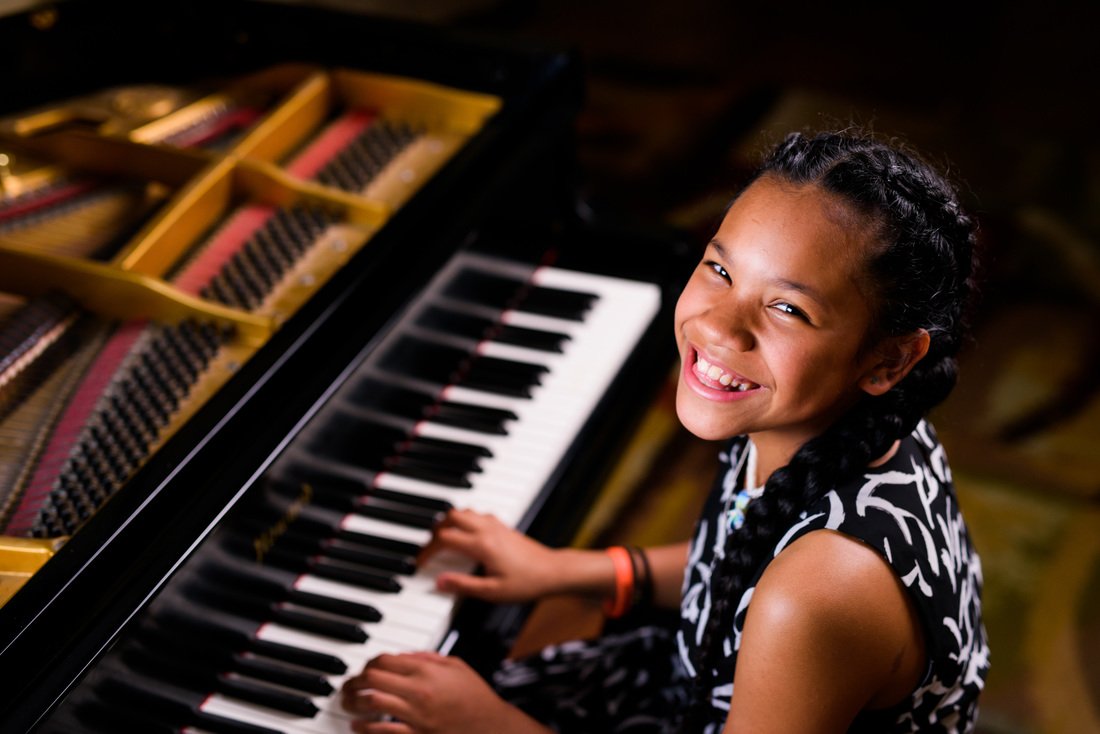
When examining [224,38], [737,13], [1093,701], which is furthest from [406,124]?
[737,13]

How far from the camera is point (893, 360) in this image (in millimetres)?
1291

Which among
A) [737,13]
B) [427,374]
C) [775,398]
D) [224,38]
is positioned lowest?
[775,398]

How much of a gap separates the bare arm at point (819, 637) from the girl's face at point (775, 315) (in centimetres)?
18

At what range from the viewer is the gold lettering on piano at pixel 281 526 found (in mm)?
1616

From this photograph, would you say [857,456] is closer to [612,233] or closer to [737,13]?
[612,233]

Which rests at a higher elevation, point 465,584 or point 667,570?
point 667,570

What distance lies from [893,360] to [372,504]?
1.00m

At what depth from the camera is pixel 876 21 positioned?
4727 mm

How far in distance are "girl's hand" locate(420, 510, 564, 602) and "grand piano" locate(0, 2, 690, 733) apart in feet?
0.15

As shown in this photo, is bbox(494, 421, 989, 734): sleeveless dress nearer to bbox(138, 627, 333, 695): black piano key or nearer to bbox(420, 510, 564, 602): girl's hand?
bbox(420, 510, 564, 602): girl's hand

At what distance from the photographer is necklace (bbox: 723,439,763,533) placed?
1506mm

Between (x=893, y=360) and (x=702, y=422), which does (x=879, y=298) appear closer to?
(x=893, y=360)

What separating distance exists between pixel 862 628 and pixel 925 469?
34 centimetres

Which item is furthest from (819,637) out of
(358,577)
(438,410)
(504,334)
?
(504,334)
